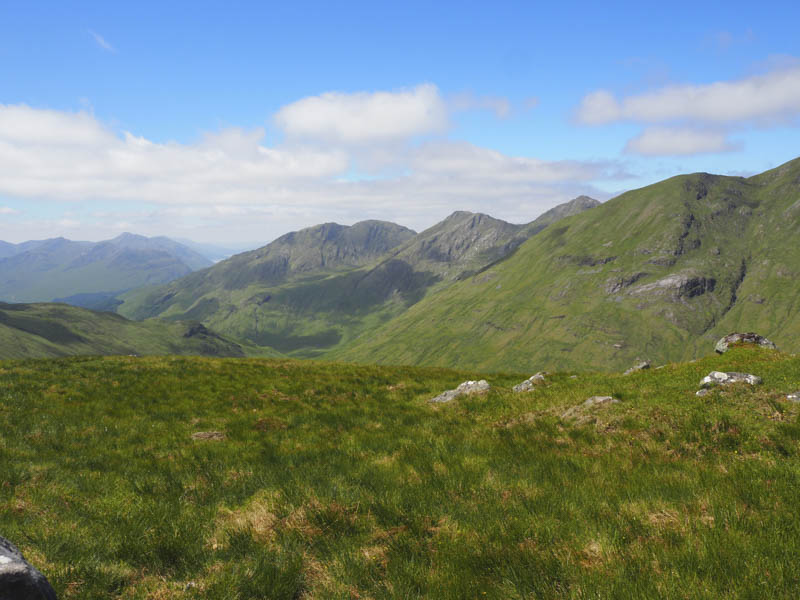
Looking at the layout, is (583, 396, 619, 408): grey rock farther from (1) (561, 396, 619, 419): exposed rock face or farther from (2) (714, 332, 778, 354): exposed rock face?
(2) (714, 332, 778, 354): exposed rock face

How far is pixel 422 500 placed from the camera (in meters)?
7.33

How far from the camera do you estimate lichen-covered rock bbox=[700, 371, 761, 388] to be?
49.1ft

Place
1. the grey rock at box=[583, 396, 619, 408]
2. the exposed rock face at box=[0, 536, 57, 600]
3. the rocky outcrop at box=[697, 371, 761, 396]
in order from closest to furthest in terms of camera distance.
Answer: the exposed rock face at box=[0, 536, 57, 600] < the grey rock at box=[583, 396, 619, 408] < the rocky outcrop at box=[697, 371, 761, 396]

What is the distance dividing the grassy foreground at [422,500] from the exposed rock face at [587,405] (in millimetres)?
426

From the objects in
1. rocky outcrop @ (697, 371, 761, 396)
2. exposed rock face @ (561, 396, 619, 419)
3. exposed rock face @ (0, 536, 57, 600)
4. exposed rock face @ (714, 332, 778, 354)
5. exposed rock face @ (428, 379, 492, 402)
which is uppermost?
exposed rock face @ (0, 536, 57, 600)

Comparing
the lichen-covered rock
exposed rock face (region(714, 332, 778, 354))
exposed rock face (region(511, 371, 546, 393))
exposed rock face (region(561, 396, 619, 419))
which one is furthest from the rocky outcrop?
exposed rock face (region(714, 332, 778, 354))

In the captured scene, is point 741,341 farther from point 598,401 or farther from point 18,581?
point 18,581

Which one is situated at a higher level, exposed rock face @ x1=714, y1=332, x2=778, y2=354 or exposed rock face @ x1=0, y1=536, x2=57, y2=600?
exposed rock face @ x1=0, y1=536, x2=57, y2=600

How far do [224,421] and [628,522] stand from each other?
14180mm

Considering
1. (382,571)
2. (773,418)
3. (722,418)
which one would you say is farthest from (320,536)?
(773,418)

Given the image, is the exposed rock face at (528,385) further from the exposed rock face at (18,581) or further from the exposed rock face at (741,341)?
the exposed rock face at (18,581)

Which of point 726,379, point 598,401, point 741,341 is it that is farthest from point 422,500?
point 741,341

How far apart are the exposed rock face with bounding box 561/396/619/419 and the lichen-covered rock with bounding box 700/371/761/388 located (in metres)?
A: 3.85

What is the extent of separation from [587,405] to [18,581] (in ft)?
48.1
